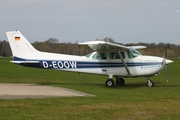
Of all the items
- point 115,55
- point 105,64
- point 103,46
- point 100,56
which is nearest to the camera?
point 103,46

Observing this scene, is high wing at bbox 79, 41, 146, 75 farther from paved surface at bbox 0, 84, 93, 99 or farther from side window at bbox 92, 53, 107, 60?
paved surface at bbox 0, 84, 93, 99

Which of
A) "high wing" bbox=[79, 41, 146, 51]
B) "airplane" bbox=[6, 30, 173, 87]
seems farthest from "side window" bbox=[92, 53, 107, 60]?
"high wing" bbox=[79, 41, 146, 51]

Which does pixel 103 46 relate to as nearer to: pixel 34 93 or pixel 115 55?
pixel 115 55

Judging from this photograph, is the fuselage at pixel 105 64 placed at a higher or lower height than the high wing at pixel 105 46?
lower

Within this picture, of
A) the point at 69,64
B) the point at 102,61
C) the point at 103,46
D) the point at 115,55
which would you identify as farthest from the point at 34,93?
the point at 115,55

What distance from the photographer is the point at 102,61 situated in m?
18.5

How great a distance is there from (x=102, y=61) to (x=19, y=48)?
495 centimetres

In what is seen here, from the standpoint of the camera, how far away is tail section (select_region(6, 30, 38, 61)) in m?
18.8

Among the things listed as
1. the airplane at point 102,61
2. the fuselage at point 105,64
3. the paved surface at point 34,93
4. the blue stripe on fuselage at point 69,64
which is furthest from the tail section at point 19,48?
the paved surface at point 34,93

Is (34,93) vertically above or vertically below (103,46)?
below

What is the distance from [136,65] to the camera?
18094mm

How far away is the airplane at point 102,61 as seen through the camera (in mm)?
17938

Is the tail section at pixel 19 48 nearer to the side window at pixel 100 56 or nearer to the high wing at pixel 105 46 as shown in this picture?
the side window at pixel 100 56

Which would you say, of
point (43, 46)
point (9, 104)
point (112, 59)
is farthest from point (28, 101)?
point (43, 46)
